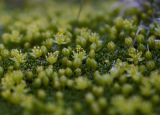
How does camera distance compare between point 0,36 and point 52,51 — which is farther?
point 0,36

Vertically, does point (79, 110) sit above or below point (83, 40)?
below

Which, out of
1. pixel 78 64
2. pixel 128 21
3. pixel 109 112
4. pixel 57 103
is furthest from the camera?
pixel 128 21

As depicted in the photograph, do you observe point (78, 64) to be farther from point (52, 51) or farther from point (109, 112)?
point (109, 112)

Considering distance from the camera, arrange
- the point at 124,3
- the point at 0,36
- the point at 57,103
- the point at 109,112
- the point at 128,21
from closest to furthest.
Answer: the point at 109,112, the point at 57,103, the point at 128,21, the point at 0,36, the point at 124,3

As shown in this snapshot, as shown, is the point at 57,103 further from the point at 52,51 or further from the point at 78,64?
the point at 52,51

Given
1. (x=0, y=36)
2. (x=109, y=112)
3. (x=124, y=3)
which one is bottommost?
(x=109, y=112)

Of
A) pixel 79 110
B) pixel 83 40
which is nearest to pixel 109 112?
pixel 79 110

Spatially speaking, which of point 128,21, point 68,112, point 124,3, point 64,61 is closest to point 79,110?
point 68,112
